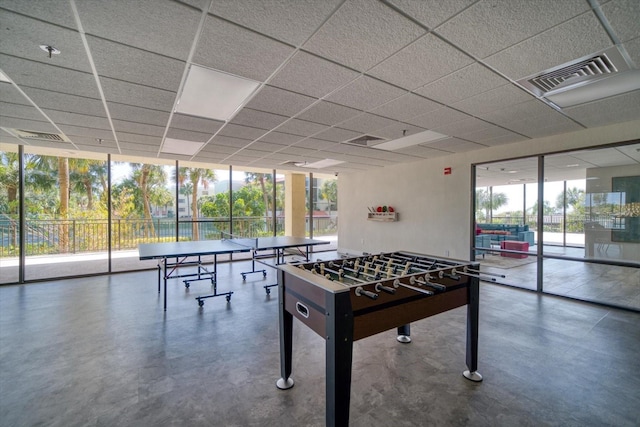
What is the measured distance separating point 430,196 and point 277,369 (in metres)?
4.80

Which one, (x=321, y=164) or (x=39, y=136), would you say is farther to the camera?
(x=321, y=164)

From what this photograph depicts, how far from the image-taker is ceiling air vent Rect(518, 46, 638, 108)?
2117mm

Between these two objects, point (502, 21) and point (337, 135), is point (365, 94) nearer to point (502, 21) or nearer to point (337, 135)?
point (502, 21)

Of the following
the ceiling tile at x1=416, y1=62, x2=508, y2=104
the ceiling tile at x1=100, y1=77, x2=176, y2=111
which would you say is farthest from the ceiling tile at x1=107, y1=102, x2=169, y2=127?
the ceiling tile at x1=416, y1=62, x2=508, y2=104

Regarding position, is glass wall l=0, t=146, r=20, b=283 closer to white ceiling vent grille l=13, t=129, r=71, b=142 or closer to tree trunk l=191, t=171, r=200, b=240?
white ceiling vent grille l=13, t=129, r=71, b=142

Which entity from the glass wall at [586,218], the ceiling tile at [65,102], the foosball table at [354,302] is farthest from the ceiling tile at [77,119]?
the glass wall at [586,218]

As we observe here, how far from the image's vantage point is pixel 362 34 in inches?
70.2

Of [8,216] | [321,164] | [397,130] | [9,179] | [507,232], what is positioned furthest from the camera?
[507,232]

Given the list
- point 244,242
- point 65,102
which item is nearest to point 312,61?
point 65,102

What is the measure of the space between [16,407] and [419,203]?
6.22 metres

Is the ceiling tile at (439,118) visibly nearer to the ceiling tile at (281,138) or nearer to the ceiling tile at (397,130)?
the ceiling tile at (397,130)

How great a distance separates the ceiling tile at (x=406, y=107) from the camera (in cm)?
280

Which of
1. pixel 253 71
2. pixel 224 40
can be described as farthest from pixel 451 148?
pixel 224 40

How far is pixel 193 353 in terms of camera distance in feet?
8.51
